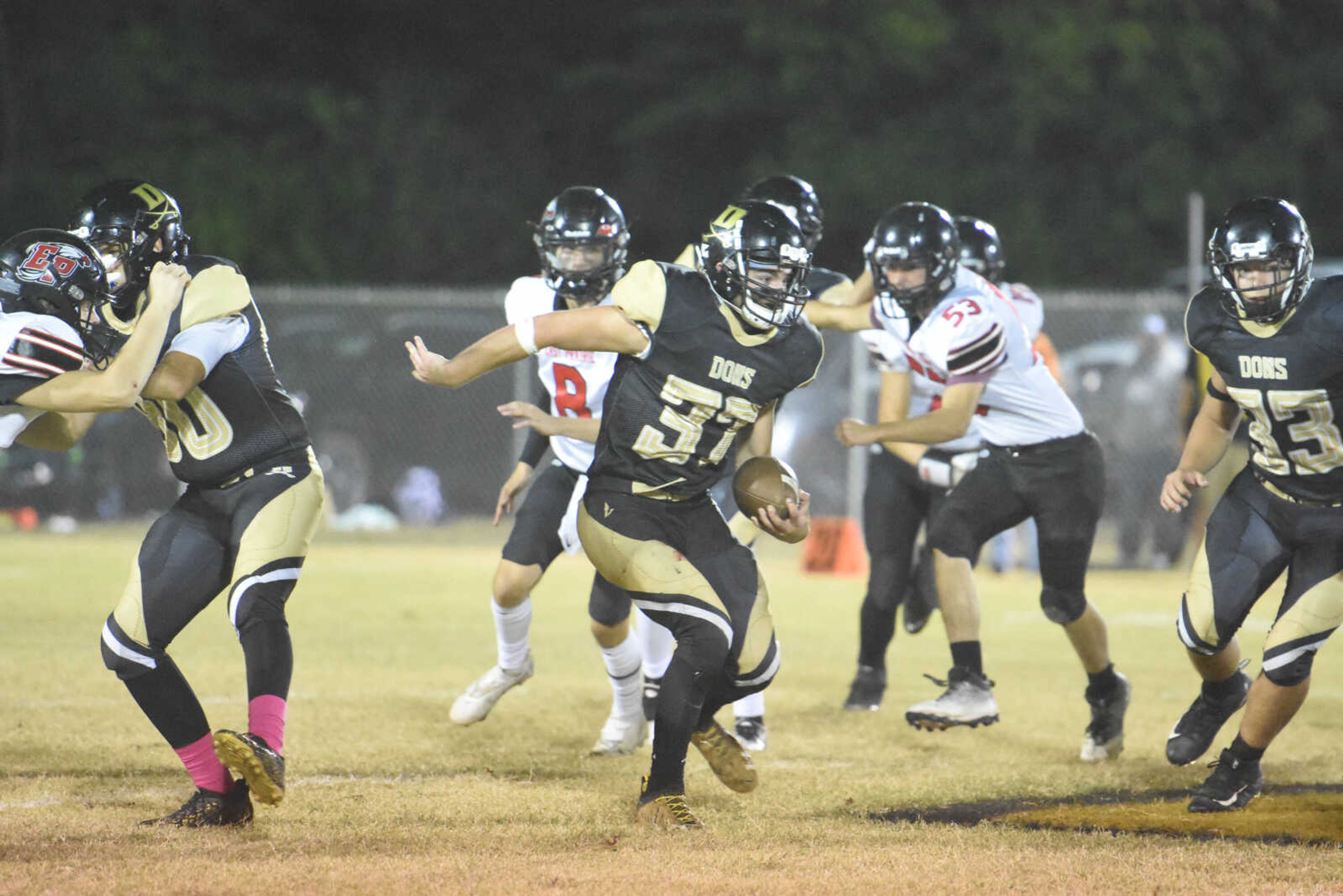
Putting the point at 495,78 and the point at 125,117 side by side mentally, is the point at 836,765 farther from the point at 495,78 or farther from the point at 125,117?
the point at 495,78

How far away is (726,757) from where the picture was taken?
15.1 ft

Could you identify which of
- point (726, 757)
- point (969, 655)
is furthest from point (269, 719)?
point (969, 655)

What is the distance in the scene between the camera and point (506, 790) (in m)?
4.93

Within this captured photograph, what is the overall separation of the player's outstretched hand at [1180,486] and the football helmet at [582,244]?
6.92ft

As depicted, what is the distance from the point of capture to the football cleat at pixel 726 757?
4.61m

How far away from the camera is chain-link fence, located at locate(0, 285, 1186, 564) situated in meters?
13.9

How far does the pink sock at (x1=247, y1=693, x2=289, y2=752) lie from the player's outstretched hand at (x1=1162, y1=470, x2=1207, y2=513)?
2.91 m

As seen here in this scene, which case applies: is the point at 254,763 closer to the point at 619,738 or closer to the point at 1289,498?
the point at 619,738

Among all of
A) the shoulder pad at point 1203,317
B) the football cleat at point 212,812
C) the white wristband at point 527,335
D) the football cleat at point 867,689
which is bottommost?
the football cleat at point 867,689

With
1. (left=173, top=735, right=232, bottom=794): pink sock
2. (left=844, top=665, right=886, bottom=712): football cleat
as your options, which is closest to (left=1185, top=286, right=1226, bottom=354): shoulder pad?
(left=844, top=665, right=886, bottom=712): football cleat

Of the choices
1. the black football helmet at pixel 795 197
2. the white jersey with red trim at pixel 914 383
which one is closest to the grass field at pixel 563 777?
the white jersey with red trim at pixel 914 383

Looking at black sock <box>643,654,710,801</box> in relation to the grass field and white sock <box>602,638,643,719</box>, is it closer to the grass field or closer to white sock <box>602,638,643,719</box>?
the grass field

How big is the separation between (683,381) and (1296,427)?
191 cm

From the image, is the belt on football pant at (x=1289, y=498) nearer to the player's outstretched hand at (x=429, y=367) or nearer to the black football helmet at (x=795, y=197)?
the black football helmet at (x=795, y=197)
